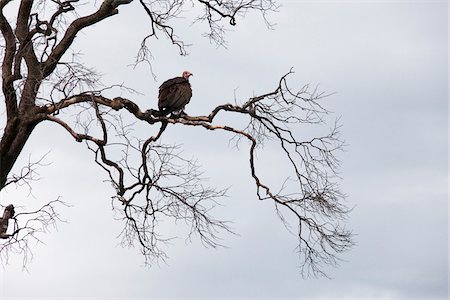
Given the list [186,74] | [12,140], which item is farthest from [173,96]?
[12,140]

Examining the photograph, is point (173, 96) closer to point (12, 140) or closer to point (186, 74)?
point (186, 74)

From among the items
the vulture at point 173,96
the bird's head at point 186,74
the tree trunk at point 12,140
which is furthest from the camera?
the bird's head at point 186,74

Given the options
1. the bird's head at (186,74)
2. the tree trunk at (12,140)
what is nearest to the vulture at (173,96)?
the bird's head at (186,74)

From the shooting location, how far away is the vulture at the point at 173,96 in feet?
31.0

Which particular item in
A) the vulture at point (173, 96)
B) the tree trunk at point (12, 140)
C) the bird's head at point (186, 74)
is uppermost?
the bird's head at point (186, 74)

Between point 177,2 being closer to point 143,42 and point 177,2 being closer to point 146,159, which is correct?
point 143,42

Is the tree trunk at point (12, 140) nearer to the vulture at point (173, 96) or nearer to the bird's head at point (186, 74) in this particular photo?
the vulture at point (173, 96)

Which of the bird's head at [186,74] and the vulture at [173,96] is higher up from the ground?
the bird's head at [186,74]

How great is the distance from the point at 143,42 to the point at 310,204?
3194 mm

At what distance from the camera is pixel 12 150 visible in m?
9.05

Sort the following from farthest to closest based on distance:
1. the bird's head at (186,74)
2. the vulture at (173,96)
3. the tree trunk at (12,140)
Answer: the bird's head at (186,74) → the vulture at (173,96) → the tree trunk at (12,140)

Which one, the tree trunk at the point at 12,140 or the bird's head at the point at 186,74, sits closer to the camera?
the tree trunk at the point at 12,140

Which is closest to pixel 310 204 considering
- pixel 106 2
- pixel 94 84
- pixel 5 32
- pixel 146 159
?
pixel 146 159

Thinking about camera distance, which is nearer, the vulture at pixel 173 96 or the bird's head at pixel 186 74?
the vulture at pixel 173 96
